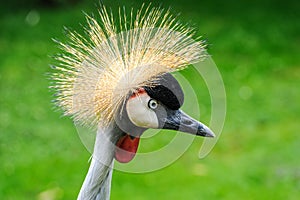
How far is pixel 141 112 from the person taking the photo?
1729 mm

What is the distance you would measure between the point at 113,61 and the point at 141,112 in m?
0.15

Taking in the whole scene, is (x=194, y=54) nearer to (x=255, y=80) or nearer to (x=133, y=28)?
(x=133, y=28)

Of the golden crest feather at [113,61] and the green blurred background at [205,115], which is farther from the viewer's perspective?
the green blurred background at [205,115]

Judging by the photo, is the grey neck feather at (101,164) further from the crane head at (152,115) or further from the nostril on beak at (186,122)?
the nostril on beak at (186,122)

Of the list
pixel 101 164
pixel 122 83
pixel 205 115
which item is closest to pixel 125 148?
pixel 101 164

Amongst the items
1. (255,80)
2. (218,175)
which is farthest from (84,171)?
(255,80)

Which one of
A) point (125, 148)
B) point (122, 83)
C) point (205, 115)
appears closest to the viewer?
point (122, 83)

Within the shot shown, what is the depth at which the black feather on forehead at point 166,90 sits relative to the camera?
171cm

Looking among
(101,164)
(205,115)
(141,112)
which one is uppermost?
(205,115)

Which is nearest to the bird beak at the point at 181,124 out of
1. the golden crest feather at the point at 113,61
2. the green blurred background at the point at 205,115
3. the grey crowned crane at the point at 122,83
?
the grey crowned crane at the point at 122,83

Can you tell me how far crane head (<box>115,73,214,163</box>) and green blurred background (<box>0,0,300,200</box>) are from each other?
1.40 metres

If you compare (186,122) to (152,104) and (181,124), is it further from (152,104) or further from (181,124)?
(152,104)

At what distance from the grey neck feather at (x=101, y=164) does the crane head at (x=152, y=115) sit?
2cm

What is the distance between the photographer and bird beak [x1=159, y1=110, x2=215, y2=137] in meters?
1.79
